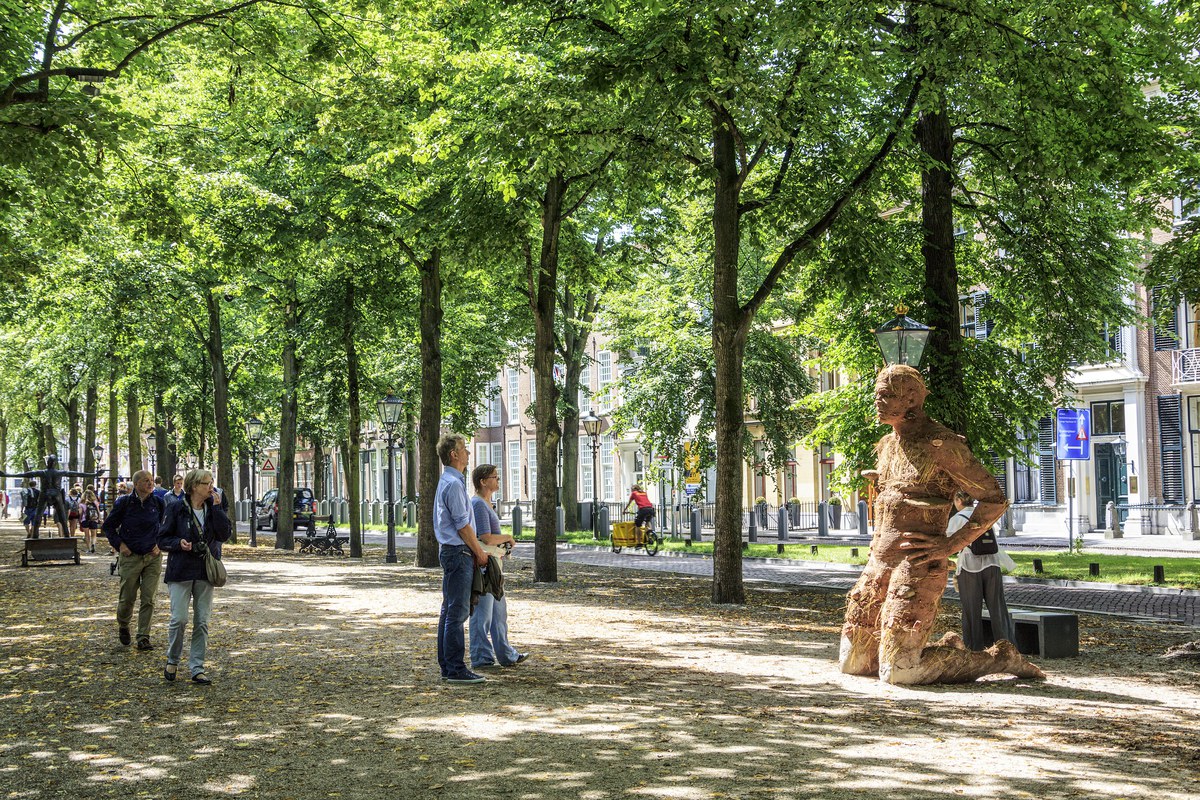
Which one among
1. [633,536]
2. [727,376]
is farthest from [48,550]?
[727,376]

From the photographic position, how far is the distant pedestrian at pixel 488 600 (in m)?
10.4

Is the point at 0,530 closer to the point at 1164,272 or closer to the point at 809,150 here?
the point at 809,150

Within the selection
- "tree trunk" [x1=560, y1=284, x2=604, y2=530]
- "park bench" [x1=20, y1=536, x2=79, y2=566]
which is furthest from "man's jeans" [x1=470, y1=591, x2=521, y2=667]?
"tree trunk" [x1=560, y1=284, x2=604, y2=530]

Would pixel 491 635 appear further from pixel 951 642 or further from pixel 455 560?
pixel 951 642

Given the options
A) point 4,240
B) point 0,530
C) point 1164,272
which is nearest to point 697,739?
point 4,240

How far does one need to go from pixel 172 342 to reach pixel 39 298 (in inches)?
232

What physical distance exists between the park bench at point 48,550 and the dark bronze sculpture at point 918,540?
20.8 meters

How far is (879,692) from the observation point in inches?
376

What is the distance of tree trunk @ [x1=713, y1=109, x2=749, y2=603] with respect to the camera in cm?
1683

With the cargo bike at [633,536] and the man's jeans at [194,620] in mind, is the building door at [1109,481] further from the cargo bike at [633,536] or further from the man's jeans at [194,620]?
the man's jeans at [194,620]

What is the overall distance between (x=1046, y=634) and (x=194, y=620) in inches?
303

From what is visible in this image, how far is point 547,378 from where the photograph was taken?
813 inches

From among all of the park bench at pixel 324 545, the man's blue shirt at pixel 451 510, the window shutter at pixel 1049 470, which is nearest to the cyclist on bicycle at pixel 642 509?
the park bench at pixel 324 545

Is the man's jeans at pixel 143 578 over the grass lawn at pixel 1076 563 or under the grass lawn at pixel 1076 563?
over
